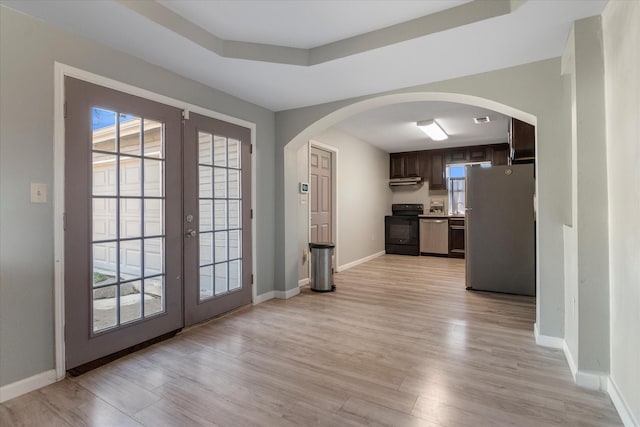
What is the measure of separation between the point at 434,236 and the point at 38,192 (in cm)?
669

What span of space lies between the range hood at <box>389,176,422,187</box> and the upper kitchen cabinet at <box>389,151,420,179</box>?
3.8 inches

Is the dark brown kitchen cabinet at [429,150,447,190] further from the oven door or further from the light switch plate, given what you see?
the light switch plate

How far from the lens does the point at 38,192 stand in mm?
2029

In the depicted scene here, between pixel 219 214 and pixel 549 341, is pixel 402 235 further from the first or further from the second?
pixel 219 214

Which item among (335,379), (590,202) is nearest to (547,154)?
(590,202)

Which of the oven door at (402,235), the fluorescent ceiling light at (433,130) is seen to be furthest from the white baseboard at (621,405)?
the oven door at (402,235)

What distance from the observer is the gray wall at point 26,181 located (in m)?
1.90

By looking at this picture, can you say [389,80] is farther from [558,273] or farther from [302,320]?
[302,320]

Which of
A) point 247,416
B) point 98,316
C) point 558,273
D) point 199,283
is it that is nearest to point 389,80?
point 558,273

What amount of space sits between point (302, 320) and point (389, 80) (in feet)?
8.19

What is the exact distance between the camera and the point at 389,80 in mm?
3021

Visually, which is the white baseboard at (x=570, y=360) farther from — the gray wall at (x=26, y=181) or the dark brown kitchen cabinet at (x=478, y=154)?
the dark brown kitchen cabinet at (x=478, y=154)

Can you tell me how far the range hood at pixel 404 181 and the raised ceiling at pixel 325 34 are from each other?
15.1 ft

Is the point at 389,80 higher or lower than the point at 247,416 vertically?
higher
